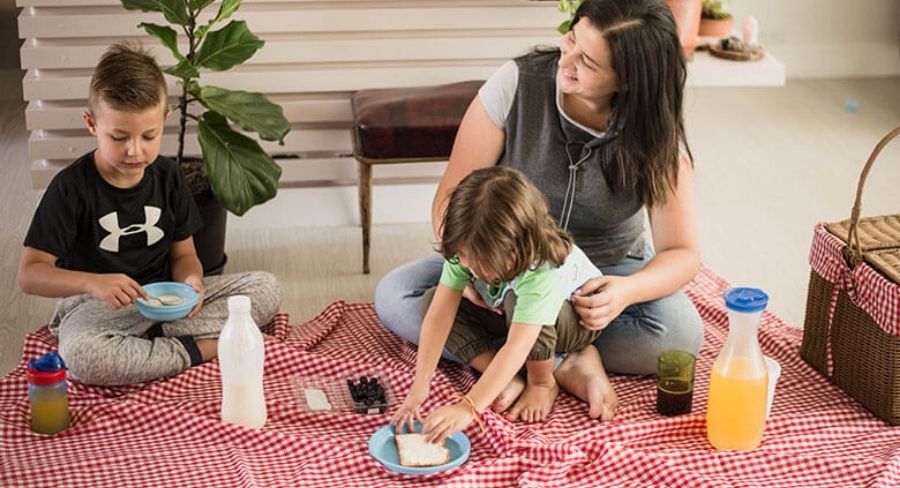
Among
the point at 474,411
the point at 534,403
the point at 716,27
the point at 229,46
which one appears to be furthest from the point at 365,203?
the point at 716,27

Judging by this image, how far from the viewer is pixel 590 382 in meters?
2.47

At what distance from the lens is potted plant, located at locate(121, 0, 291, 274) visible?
116 inches

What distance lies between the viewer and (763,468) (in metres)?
2.28

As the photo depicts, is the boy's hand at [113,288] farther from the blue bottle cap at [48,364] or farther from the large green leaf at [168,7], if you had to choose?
the large green leaf at [168,7]

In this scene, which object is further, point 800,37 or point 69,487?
point 800,37

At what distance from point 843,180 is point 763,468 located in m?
1.91

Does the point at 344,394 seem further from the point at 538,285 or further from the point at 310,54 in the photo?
the point at 310,54

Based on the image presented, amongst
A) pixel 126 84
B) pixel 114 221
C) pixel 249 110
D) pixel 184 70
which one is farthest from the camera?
pixel 249 110

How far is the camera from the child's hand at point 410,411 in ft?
7.51

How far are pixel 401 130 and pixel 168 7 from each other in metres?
0.61

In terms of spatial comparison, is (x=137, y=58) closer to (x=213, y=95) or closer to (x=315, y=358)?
(x=213, y=95)

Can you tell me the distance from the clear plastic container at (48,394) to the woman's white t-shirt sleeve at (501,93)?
0.95 m

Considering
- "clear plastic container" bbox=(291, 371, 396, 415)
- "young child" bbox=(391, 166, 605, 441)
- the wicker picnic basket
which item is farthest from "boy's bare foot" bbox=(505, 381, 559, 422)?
the wicker picnic basket

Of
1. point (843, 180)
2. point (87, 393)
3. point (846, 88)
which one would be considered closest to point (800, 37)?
point (846, 88)
